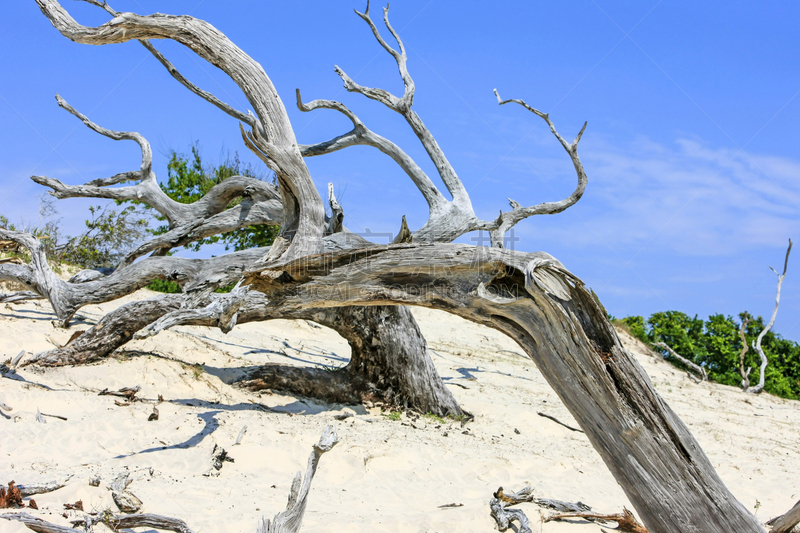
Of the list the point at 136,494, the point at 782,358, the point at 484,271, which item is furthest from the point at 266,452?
the point at 782,358

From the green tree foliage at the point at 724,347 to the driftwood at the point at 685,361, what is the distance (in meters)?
0.35

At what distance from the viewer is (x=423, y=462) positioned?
4770 mm

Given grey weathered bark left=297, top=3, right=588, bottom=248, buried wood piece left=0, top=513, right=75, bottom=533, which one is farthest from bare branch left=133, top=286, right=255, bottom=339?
grey weathered bark left=297, top=3, right=588, bottom=248

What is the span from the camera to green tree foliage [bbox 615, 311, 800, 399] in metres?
14.4

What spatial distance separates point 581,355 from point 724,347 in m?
13.8

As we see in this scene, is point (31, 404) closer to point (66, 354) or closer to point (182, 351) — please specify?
point (66, 354)

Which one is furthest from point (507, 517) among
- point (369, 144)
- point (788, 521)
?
point (369, 144)

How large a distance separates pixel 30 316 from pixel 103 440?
4160mm

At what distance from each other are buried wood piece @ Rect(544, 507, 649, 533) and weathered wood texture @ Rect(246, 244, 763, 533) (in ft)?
2.28

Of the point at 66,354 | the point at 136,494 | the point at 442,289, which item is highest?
the point at 442,289

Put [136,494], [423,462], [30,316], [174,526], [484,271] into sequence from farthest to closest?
[30,316] → [423,462] → [484,271] → [136,494] → [174,526]

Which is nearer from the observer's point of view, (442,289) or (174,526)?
(174,526)

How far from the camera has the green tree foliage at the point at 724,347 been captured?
47.2ft

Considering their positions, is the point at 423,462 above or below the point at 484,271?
below
